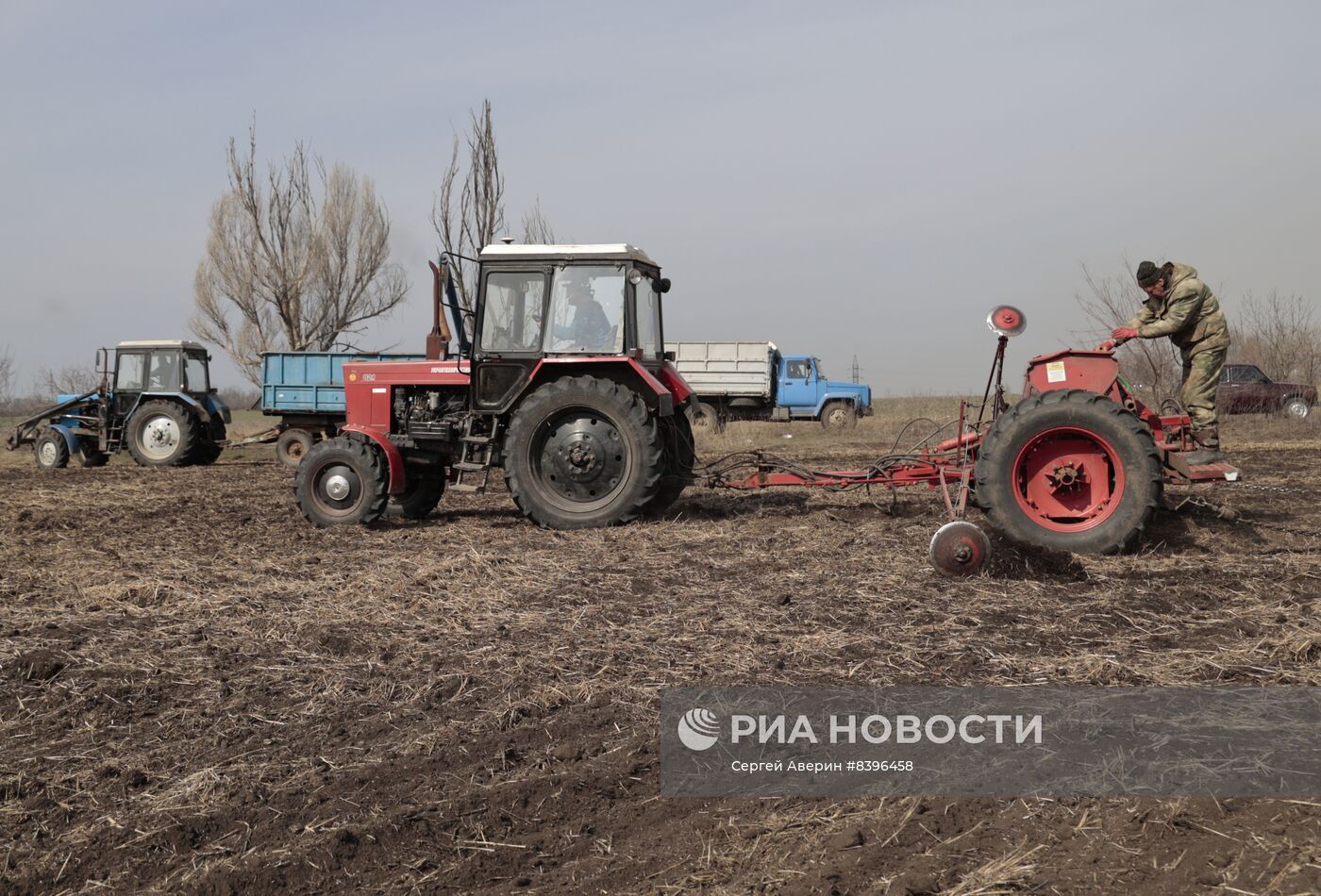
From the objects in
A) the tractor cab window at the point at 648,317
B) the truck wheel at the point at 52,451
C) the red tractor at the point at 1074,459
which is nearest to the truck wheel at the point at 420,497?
the tractor cab window at the point at 648,317

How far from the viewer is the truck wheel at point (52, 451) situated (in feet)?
56.2

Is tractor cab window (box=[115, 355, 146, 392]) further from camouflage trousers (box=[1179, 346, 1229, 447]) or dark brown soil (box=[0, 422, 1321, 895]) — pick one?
camouflage trousers (box=[1179, 346, 1229, 447])

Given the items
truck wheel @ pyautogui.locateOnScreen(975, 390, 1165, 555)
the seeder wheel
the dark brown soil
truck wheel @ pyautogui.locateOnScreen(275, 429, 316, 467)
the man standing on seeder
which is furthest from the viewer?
truck wheel @ pyautogui.locateOnScreen(275, 429, 316, 467)

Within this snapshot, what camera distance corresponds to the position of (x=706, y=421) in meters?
23.3

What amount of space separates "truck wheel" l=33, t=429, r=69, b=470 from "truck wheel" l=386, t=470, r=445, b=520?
10996 mm

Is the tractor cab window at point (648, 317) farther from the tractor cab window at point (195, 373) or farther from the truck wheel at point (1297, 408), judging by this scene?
the truck wheel at point (1297, 408)

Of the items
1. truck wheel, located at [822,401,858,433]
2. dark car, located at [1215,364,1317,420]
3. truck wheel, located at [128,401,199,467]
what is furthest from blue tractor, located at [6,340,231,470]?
Answer: dark car, located at [1215,364,1317,420]

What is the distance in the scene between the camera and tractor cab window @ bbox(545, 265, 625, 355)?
8.12 metres

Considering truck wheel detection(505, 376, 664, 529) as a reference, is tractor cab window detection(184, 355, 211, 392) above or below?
above

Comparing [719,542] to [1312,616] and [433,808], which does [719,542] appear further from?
[433,808]

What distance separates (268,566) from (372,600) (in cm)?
139

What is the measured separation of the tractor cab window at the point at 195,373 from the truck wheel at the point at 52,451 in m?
2.19

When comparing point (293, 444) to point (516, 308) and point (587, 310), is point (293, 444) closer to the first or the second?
point (516, 308)

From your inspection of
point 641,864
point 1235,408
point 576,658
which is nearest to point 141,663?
point 576,658
